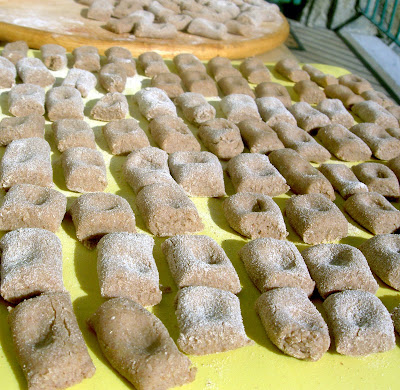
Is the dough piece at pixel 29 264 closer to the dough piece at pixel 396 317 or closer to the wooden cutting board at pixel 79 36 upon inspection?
the dough piece at pixel 396 317

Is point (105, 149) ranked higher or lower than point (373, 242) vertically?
lower

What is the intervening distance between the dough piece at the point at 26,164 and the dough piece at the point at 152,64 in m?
1.28

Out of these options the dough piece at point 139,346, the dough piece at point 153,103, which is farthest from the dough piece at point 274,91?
the dough piece at point 139,346

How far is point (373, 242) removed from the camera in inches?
79.5

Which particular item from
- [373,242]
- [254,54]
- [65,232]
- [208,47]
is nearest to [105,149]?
[65,232]

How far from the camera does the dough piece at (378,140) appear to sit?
2775mm

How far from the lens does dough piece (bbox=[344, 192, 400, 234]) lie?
217cm

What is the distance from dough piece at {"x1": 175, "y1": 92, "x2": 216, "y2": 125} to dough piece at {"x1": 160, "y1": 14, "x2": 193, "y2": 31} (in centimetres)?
126

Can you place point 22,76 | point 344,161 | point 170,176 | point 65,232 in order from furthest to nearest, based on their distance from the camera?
point 22,76
point 344,161
point 170,176
point 65,232

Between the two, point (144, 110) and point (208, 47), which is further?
point (208, 47)

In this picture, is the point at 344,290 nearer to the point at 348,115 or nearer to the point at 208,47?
the point at 348,115

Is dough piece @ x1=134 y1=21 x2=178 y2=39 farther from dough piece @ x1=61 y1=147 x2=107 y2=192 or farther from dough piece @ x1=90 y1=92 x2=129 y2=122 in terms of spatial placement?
dough piece @ x1=61 y1=147 x2=107 y2=192

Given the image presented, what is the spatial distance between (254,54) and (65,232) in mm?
2762

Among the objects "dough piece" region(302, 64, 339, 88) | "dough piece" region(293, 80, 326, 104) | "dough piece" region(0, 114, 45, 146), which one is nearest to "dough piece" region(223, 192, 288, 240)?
"dough piece" region(0, 114, 45, 146)
